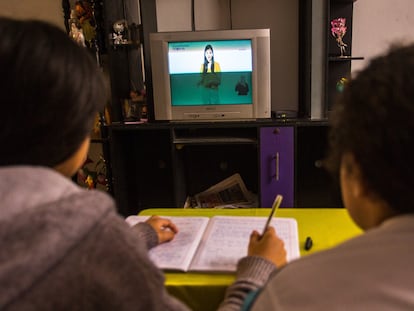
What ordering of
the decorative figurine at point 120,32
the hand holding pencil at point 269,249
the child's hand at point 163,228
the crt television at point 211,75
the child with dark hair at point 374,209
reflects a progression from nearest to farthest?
1. the child with dark hair at point 374,209
2. the hand holding pencil at point 269,249
3. the child's hand at point 163,228
4. the crt television at point 211,75
5. the decorative figurine at point 120,32

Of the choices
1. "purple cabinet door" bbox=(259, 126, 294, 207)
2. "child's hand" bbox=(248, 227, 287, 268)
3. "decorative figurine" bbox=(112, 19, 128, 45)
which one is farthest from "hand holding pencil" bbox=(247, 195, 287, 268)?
"decorative figurine" bbox=(112, 19, 128, 45)

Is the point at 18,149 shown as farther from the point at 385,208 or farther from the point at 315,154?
the point at 315,154

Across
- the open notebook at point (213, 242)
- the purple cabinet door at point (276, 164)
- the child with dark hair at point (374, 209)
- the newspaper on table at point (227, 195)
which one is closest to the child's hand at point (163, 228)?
the open notebook at point (213, 242)

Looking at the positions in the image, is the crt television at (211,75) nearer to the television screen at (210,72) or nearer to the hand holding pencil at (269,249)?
the television screen at (210,72)

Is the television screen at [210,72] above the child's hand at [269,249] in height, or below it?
above

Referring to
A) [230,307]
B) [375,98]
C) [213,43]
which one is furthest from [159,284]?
[213,43]

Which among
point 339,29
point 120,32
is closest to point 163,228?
point 120,32

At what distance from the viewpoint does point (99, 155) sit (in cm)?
280

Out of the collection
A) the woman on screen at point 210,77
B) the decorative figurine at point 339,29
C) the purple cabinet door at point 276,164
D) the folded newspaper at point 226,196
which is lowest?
the folded newspaper at point 226,196

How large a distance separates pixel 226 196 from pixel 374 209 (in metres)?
2.01

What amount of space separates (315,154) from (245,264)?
1.94 m

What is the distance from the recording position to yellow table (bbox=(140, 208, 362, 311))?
0.80 metres

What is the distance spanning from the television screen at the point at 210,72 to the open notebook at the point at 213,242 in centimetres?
124

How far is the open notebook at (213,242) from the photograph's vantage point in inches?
33.8
